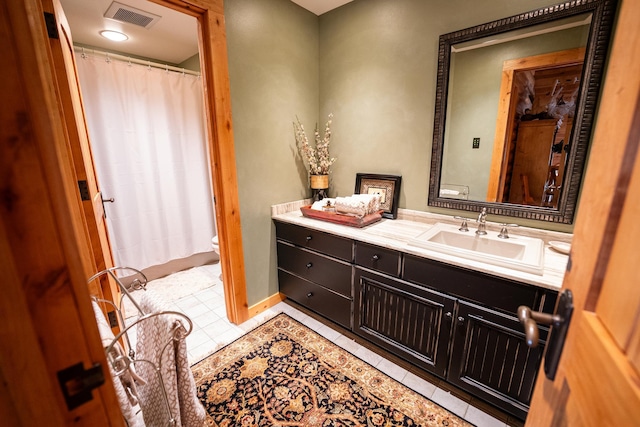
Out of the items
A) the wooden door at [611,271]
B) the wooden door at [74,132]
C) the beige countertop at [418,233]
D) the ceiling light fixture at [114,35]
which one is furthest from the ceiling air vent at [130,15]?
the wooden door at [611,271]

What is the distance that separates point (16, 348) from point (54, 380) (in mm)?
85

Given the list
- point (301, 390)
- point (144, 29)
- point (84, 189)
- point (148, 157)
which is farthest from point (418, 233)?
point (144, 29)

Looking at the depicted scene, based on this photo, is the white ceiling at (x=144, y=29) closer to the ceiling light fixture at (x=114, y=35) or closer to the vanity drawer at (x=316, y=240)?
the ceiling light fixture at (x=114, y=35)

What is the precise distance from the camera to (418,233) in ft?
5.85

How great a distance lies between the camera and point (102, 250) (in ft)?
5.04

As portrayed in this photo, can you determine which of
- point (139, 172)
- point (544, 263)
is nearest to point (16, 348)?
point (544, 263)

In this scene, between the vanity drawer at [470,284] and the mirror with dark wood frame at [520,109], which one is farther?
the mirror with dark wood frame at [520,109]

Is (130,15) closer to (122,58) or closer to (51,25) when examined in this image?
(122,58)

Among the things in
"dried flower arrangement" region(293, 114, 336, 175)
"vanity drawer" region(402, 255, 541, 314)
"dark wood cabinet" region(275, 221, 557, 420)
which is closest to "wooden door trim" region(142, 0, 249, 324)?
"dark wood cabinet" region(275, 221, 557, 420)

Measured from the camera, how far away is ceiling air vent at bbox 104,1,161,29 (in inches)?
78.4

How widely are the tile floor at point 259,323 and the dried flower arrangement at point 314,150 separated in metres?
A: 1.26

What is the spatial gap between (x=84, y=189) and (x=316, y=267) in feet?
4.83

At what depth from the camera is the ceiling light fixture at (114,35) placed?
240cm

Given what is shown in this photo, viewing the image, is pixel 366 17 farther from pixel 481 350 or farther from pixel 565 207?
pixel 481 350
